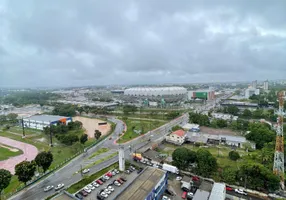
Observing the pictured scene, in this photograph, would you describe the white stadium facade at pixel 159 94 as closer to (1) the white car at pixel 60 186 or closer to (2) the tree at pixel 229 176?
(2) the tree at pixel 229 176

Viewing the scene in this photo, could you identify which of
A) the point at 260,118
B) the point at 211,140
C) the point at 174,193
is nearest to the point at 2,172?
the point at 174,193

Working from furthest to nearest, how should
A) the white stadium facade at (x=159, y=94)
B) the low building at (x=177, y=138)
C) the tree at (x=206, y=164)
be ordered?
the white stadium facade at (x=159, y=94), the low building at (x=177, y=138), the tree at (x=206, y=164)

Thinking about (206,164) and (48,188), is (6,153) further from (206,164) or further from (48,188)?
(206,164)

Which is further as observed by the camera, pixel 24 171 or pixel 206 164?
pixel 206 164

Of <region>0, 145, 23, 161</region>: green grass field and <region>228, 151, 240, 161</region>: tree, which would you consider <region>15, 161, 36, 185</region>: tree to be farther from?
<region>228, 151, 240, 161</region>: tree

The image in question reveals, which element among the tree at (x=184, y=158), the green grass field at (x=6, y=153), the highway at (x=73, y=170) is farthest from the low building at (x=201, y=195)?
the green grass field at (x=6, y=153)

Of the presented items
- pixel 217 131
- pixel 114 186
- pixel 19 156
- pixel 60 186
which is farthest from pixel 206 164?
pixel 19 156

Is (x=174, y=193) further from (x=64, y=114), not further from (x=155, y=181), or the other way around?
(x=64, y=114)
